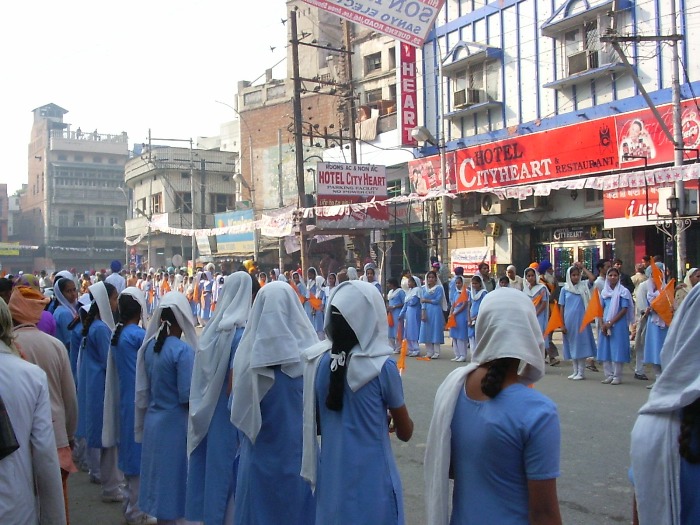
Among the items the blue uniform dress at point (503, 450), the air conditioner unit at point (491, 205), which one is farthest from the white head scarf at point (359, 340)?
the air conditioner unit at point (491, 205)

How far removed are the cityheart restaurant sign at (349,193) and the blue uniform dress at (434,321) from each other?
5.84 meters

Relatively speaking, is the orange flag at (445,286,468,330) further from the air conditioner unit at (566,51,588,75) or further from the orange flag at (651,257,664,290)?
the air conditioner unit at (566,51,588,75)

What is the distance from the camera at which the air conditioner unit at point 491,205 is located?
787 inches

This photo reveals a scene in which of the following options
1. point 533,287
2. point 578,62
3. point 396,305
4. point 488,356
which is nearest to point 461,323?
point 533,287

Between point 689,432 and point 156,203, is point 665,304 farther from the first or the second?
point 156,203

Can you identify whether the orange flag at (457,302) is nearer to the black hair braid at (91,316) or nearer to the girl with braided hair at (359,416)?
the black hair braid at (91,316)

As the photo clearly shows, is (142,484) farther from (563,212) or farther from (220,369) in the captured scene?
(563,212)

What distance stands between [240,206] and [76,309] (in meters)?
32.2

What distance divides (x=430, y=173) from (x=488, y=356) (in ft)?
67.6

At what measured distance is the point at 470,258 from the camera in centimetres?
2138

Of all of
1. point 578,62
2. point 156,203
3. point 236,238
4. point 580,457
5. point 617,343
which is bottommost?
point 580,457

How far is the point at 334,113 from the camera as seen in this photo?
3562 cm

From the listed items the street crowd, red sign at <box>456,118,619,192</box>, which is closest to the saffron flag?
red sign at <box>456,118,619,192</box>

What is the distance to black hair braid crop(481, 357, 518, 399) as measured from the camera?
2.31 meters
